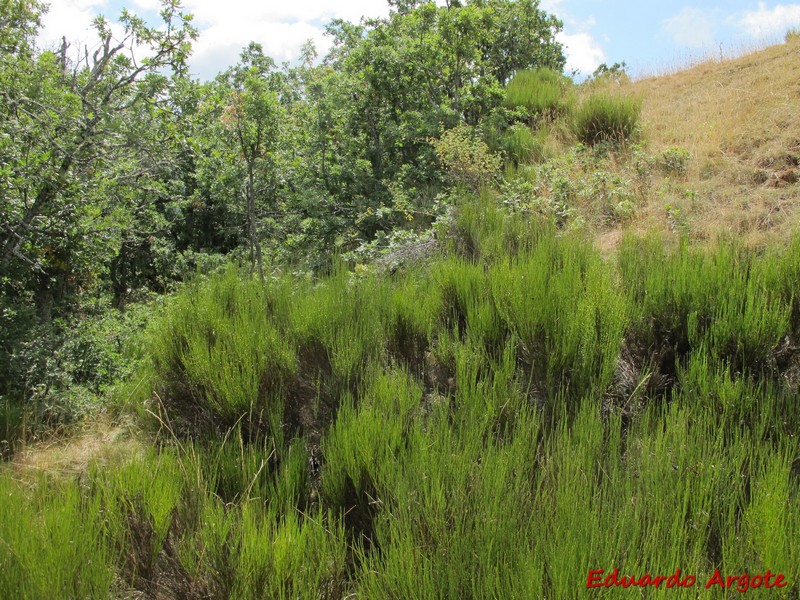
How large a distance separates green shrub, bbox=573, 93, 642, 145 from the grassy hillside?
299 centimetres

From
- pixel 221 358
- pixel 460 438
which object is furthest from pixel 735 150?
pixel 221 358

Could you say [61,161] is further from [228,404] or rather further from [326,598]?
[326,598]

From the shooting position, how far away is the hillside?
224 inches

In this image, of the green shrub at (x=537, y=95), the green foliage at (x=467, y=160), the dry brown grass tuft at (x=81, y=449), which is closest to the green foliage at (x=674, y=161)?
the green foliage at (x=467, y=160)

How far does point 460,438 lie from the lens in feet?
8.60

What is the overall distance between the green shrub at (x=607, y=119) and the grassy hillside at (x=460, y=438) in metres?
2.99

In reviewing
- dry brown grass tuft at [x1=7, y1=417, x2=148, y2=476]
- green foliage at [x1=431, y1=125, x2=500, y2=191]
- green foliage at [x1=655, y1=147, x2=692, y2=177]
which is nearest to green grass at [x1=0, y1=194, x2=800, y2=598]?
dry brown grass tuft at [x1=7, y1=417, x2=148, y2=476]

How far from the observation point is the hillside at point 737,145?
569 cm

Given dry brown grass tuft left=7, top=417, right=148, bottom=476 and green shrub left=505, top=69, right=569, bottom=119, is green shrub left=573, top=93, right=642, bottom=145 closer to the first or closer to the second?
green shrub left=505, top=69, right=569, bottom=119

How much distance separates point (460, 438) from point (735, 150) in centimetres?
644

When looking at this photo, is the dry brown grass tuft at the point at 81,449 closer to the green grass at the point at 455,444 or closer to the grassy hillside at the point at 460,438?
the grassy hillside at the point at 460,438

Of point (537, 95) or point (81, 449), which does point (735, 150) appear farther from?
point (81, 449)

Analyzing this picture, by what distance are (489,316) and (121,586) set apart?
258 centimetres

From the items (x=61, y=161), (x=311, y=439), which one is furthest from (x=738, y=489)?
(x=61, y=161)
